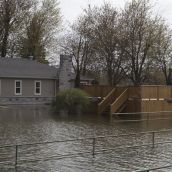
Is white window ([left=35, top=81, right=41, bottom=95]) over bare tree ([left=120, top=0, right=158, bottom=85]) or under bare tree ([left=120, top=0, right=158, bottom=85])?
under

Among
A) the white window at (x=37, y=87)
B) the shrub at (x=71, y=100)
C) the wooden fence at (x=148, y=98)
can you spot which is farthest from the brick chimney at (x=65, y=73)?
the shrub at (x=71, y=100)

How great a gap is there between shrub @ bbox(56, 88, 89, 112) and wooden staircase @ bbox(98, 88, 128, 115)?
220 centimetres

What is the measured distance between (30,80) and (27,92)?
141cm

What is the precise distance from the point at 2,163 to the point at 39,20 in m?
55.1

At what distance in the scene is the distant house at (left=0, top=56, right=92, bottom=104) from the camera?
5184cm

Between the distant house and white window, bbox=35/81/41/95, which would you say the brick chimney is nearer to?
the distant house

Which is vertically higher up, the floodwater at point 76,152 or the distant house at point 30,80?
the distant house at point 30,80

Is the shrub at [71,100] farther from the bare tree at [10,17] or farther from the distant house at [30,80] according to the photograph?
the bare tree at [10,17]

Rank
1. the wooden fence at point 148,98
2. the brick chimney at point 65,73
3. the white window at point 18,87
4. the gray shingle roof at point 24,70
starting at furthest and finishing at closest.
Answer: the brick chimney at point 65,73, the white window at point 18,87, the gray shingle roof at point 24,70, the wooden fence at point 148,98

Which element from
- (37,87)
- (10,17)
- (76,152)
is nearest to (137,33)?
(37,87)

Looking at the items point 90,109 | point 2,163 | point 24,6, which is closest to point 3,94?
point 90,109

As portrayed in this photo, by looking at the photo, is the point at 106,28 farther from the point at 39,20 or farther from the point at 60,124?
the point at 60,124

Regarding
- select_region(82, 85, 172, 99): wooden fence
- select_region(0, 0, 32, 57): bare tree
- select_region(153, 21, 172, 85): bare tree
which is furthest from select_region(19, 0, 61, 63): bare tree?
select_region(82, 85, 172, 99): wooden fence

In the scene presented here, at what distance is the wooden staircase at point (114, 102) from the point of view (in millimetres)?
41812
